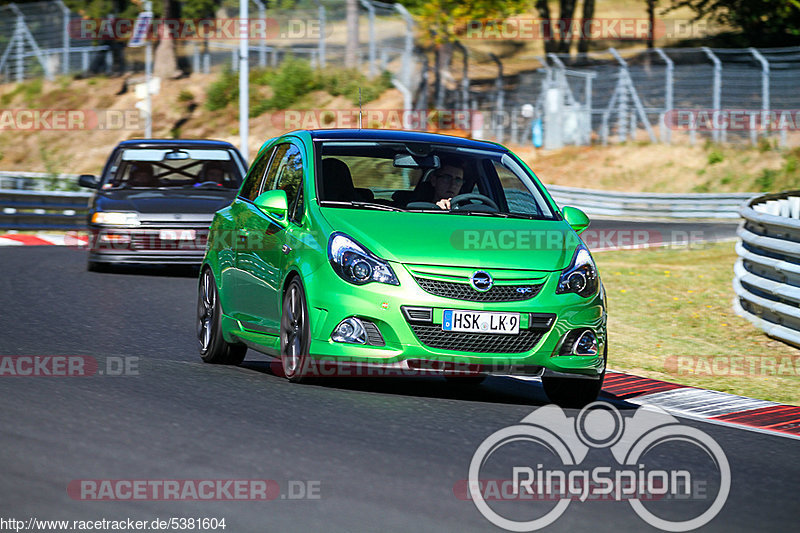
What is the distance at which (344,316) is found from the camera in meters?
7.85

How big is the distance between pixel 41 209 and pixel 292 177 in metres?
17.3

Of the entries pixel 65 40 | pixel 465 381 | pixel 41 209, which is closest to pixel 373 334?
pixel 465 381

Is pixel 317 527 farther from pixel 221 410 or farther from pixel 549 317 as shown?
pixel 549 317

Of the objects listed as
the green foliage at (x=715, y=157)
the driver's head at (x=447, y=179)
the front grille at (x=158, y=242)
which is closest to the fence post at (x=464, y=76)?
the green foliage at (x=715, y=157)

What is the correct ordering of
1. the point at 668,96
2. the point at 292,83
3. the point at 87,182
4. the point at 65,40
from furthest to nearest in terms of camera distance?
1. the point at 65,40
2. the point at 292,83
3. the point at 668,96
4. the point at 87,182

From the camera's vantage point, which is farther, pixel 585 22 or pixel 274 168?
pixel 585 22

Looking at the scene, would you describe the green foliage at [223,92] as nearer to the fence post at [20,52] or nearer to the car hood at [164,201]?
the fence post at [20,52]

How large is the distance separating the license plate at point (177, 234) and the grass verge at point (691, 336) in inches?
198

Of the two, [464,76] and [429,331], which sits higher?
[429,331]

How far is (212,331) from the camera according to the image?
9.77m

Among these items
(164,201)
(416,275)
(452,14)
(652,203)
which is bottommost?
(652,203)

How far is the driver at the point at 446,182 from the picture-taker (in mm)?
9141

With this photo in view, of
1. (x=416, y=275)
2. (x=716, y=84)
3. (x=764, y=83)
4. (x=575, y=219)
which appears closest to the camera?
(x=416, y=275)

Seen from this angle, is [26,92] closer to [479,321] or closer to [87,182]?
[87,182]
